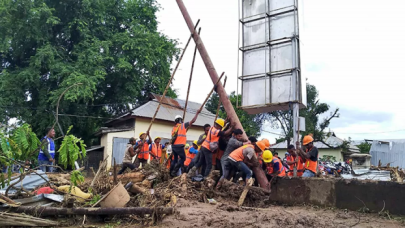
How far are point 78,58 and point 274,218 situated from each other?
1387 cm

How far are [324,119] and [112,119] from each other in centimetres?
1760

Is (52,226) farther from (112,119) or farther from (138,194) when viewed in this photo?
(112,119)

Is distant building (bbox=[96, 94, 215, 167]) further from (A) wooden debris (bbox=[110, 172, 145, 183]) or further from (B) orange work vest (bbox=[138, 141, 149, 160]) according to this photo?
(A) wooden debris (bbox=[110, 172, 145, 183])

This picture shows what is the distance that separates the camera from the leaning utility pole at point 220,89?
25.1ft

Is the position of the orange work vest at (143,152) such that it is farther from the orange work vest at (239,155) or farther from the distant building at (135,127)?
the distant building at (135,127)

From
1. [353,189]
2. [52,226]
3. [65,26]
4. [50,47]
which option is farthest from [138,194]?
[65,26]

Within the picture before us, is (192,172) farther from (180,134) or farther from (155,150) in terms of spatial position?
(155,150)

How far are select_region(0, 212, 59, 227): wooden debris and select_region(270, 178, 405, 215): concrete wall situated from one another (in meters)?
4.35

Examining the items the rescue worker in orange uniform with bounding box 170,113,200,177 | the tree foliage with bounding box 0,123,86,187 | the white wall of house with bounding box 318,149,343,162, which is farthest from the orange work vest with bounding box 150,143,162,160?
the white wall of house with bounding box 318,149,343,162

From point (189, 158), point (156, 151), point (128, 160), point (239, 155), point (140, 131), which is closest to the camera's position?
point (239, 155)

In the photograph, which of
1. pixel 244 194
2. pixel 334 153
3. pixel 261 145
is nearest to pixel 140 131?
pixel 261 145

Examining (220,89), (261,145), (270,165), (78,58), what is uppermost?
(78,58)

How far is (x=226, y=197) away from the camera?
730 cm

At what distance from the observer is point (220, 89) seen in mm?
9250
